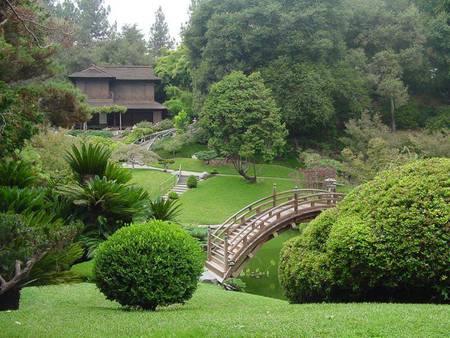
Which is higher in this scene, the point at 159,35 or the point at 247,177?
the point at 159,35

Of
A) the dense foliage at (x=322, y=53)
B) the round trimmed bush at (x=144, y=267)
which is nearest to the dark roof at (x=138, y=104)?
the dense foliage at (x=322, y=53)

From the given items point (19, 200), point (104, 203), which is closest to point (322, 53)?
point (104, 203)

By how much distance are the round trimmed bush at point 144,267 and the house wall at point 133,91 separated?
46.1m

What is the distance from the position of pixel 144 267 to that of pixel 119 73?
46.7 meters

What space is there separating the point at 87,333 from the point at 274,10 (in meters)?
34.6

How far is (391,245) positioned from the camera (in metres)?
7.04

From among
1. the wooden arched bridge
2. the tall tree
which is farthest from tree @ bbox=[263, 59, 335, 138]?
the tall tree

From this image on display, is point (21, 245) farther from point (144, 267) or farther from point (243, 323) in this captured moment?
point (243, 323)

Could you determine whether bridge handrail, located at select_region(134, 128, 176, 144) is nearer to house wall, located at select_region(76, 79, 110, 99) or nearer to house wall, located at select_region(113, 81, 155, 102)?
house wall, located at select_region(113, 81, 155, 102)

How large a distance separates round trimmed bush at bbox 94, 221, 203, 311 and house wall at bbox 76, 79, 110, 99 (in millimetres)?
45524

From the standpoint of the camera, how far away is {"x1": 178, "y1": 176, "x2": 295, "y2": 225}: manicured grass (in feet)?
93.1

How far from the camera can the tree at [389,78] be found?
127ft

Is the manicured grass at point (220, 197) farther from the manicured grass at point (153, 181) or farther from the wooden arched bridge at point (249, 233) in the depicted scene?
the wooden arched bridge at point (249, 233)

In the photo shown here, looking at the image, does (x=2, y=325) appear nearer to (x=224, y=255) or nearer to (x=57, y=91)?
(x=57, y=91)
